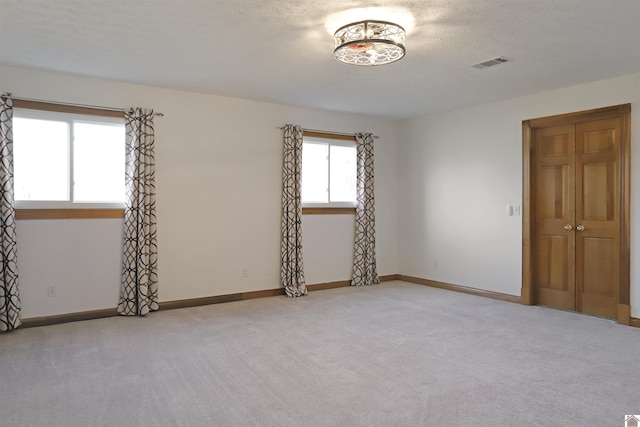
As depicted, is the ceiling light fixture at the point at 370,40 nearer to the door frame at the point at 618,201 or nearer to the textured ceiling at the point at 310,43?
the textured ceiling at the point at 310,43

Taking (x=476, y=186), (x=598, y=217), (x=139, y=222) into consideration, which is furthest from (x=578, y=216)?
(x=139, y=222)

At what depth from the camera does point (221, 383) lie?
302 centimetres

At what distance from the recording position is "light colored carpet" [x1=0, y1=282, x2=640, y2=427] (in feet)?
8.50

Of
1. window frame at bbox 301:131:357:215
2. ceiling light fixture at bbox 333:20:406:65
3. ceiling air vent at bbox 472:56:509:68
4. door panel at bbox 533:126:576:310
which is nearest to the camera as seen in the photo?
ceiling light fixture at bbox 333:20:406:65

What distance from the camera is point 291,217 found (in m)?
5.99

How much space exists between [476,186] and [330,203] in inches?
82.1

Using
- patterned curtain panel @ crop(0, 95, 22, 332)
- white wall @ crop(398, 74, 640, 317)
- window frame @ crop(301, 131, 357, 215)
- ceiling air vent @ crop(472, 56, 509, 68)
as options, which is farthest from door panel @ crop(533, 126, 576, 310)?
patterned curtain panel @ crop(0, 95, 22, 332)

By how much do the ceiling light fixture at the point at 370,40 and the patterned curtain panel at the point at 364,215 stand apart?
10.7 ft

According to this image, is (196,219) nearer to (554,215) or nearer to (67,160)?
(67,160)

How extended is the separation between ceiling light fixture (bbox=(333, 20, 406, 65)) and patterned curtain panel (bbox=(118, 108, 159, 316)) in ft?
8.59

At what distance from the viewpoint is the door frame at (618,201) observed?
15.0 ft

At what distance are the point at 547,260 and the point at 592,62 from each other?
238cm

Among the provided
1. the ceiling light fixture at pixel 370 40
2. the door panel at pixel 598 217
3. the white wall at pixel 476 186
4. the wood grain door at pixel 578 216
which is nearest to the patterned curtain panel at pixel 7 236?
the ceiling light fixture at pixel 370 40

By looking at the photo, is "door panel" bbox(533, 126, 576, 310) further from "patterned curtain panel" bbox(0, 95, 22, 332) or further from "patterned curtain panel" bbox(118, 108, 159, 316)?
"patterned curtain panel" bbox(0, 95, 22, 332)
